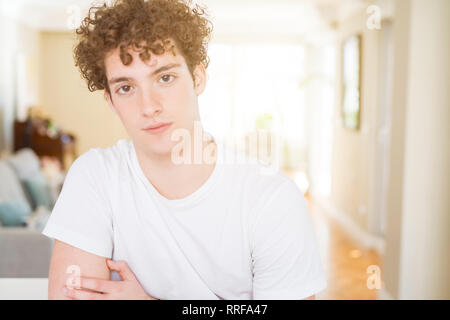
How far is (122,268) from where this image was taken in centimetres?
92

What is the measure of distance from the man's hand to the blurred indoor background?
367 mm

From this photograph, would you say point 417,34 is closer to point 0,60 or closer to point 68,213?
point 68,213

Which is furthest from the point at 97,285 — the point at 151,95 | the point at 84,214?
the point at 151,95

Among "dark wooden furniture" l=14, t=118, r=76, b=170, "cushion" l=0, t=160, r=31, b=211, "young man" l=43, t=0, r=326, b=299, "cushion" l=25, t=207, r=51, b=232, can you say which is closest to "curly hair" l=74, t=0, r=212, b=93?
"young man" l=43, t=0, r=326, b=299

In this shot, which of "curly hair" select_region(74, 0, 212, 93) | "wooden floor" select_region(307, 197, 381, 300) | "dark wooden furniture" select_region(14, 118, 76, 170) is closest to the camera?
"curly hair" select_region(74, 0, 212, 93)

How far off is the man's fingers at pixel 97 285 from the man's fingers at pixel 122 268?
0.14ft

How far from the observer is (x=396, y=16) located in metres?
2.37

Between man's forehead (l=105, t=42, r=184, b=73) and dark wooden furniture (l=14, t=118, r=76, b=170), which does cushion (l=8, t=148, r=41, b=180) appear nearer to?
dark wooden furniture (l=14, t=118, r=76, b=170)

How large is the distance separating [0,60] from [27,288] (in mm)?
4306

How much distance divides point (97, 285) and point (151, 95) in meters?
0.36

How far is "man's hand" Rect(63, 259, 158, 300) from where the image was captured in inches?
33.8

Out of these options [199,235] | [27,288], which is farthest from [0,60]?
[199,235]

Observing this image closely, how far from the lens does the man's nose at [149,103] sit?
0.85 metres

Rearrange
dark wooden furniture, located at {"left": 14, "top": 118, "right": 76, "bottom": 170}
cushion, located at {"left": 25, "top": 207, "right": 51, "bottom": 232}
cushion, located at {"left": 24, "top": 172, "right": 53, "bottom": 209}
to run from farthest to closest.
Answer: dark wooden furniture, located at {"left": 14, "top": 118, "right": 76, "bottom": 170} < cushion, located at {"left": 24, "top": 172, "right": 53, "bottom": 209} < cushion, located at {"left": 25, "top": 207, "right": 51, "bottom": 232}
